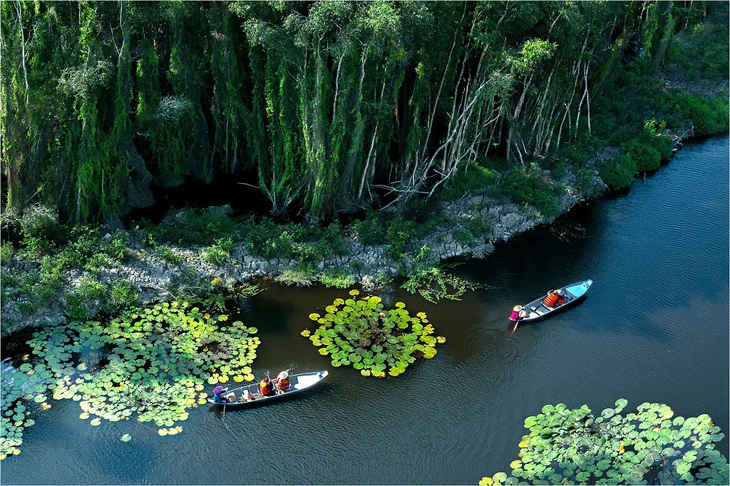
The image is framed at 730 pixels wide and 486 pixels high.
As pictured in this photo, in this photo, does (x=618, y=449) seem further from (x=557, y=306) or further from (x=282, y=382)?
(x=282, y=382)

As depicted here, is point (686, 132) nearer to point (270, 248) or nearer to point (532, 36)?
point (532, 36)

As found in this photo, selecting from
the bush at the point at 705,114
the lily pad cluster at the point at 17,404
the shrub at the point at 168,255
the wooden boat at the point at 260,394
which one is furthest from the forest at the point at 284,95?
the wooden boat at the point at 260,394

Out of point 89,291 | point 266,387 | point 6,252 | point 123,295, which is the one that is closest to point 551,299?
point 266,387

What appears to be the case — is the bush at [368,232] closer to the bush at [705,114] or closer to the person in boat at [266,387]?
the person in boat at [266,387]

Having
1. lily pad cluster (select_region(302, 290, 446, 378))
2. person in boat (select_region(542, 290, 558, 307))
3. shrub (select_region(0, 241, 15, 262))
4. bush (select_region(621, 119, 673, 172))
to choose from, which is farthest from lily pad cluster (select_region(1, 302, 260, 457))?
bush (select_region(621, 119, 673, 172))

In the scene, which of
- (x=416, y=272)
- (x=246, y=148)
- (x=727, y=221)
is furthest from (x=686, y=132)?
(x=246, y=148)
